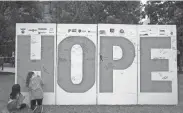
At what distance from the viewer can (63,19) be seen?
74.3 ft

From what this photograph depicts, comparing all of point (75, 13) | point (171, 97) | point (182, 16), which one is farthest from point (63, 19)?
point (171, 97)

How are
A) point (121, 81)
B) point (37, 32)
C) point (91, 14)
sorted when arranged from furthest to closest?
point (91, 14) < point (121, 81) < point (37, 32)

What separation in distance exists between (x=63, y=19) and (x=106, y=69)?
13.3m

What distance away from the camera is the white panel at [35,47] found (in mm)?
9945

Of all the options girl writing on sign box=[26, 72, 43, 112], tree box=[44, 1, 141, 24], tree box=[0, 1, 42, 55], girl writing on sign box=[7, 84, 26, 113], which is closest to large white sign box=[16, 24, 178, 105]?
girl writing on sign box=[26, 72, 43, 112]

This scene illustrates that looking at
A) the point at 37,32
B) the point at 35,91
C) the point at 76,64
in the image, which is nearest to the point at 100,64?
the point at 76,64

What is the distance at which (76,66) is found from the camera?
10094 mm

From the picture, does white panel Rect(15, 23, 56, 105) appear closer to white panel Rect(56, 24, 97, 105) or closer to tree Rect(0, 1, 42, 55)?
white panel Rect(56, 24, 97, 105)

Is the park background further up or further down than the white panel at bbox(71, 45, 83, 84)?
further up

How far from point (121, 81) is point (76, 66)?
172 cm

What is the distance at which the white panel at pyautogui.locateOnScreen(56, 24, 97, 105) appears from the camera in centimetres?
1004

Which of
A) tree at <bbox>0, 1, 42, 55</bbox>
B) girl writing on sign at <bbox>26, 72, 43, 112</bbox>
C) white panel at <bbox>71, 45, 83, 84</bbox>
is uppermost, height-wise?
tree at <bbox>0, 1, 42, 55</bbox>

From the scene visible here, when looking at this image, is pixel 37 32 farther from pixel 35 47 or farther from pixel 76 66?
pixel 76 66

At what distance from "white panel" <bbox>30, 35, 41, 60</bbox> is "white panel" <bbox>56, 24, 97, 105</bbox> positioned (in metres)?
0.71
